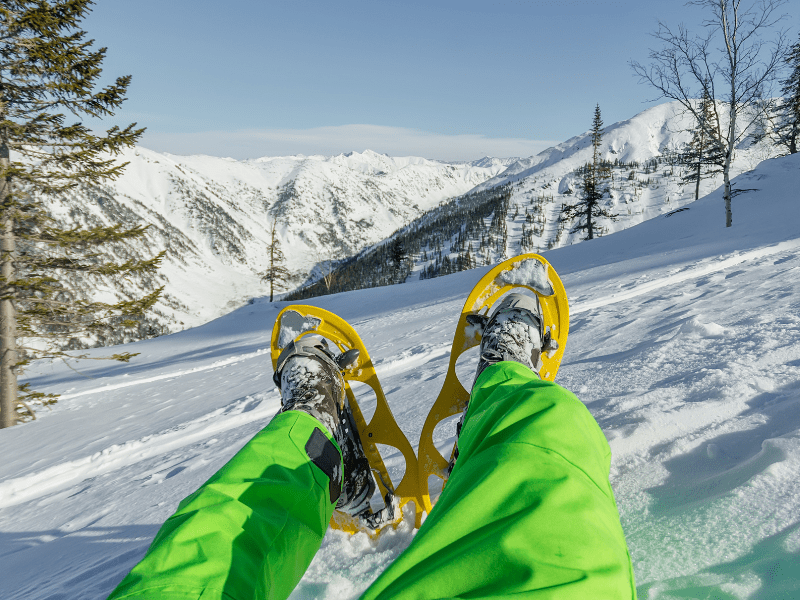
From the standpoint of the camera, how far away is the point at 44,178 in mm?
7129

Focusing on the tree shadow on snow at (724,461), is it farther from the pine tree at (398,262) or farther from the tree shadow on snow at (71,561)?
the pine tree at (398,262)

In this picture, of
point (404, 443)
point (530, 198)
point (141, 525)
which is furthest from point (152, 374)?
point (530, 198)

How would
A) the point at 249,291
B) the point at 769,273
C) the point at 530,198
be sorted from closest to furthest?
the point at 769,273 → the point at 530,198 → the point at 249,291

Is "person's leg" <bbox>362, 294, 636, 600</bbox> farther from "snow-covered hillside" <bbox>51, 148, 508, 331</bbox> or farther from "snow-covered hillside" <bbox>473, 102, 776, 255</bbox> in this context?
"snow-covered hillside" <bbox>51, 148, 508, 331</bbox>

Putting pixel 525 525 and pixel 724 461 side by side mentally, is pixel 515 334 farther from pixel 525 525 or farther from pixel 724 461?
pixel 525 525

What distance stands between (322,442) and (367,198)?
185m

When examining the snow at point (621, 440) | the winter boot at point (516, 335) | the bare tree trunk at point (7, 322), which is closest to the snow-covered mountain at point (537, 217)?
the snow at point (621, 440)

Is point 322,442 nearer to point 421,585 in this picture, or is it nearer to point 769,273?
point 421,585

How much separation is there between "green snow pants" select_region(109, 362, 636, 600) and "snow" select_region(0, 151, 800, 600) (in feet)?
1.32

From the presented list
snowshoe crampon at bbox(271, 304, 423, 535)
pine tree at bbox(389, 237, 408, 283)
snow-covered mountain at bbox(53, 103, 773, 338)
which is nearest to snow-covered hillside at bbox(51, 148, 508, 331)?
snow-covered mountain at bbox(53, 103, 773, 338)

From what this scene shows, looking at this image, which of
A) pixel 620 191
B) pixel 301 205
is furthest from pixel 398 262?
pixel 301 205

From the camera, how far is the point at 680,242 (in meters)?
9.81

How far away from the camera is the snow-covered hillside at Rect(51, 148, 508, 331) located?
3551 inches

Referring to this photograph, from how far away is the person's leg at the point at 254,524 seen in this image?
750mm
